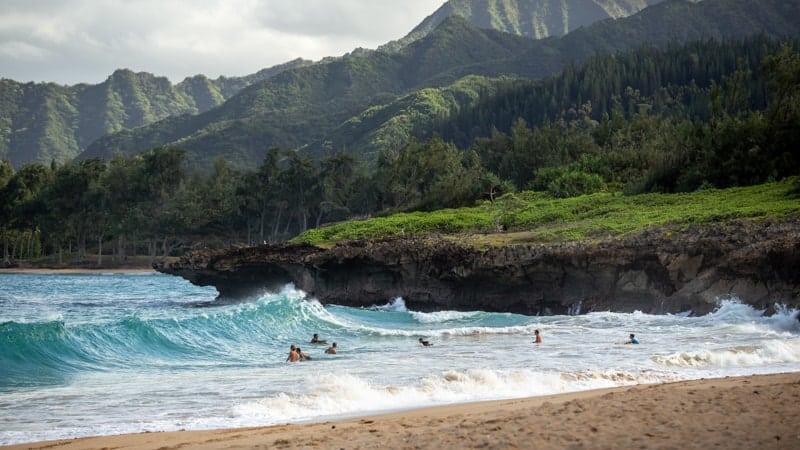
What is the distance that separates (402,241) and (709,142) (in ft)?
61.4

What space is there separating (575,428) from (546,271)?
23.0 m

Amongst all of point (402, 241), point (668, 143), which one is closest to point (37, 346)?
point (402, 241)

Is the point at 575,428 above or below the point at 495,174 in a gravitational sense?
below

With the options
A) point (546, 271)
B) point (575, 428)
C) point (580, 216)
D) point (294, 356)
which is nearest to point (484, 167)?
point (580, 216)

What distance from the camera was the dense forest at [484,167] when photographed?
45.0m

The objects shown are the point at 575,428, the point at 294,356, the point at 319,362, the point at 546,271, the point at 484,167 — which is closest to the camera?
the point at 575,428

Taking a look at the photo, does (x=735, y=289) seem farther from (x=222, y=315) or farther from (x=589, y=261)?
(x=222, y=315)

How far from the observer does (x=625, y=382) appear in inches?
677

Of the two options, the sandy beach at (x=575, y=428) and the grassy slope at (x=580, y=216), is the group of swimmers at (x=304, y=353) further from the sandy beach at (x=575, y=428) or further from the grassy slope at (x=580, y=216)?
the grassy slope at (x=580, y=216)

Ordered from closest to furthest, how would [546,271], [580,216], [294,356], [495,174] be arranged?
[294,356] < [546,271] < [580,216] < [495,174]

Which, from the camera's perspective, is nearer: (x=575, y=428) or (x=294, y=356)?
(x=575, y=428)

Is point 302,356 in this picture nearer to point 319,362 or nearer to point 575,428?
point 319,362

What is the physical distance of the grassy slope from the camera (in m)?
34.6

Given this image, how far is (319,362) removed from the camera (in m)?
22.2
